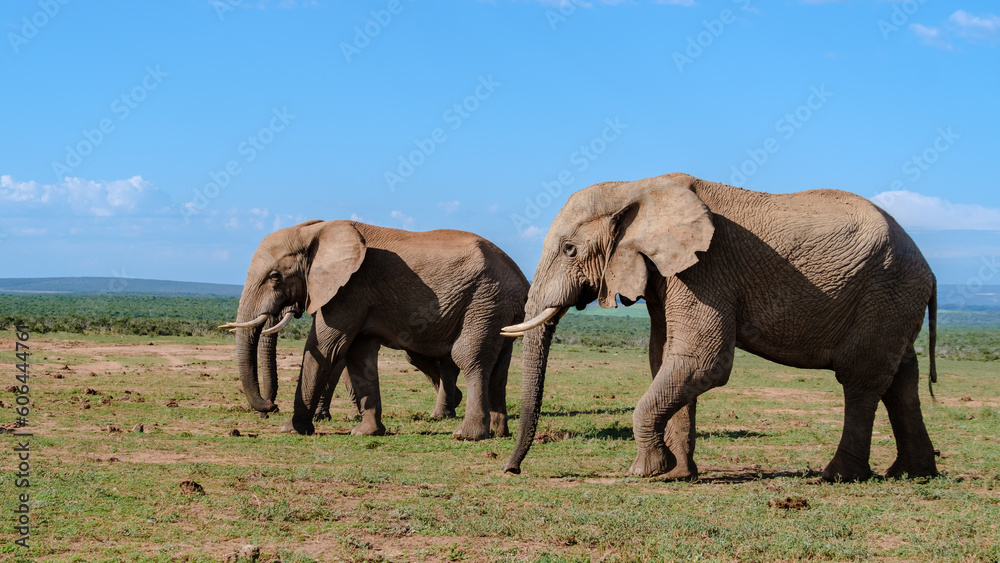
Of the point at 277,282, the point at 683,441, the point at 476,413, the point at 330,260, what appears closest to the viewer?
the point at 683,441

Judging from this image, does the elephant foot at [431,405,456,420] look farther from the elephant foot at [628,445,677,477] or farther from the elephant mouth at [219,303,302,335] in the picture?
the elephant foot at [628,445,677,477]

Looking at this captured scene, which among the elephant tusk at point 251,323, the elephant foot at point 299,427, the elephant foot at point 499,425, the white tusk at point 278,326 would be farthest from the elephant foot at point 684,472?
the elephant tusk at point 251,323

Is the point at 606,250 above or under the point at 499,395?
above

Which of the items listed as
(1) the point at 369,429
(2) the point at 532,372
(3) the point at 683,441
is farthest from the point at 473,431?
(3) the point at 683,441

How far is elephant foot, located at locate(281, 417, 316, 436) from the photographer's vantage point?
44.3 ft

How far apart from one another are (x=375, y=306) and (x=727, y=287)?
6.12 metres

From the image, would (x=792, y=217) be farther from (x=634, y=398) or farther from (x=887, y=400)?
(x=634, y=398)

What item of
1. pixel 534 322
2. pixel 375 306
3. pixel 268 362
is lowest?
pixel 268 362

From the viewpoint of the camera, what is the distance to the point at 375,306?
1402cm

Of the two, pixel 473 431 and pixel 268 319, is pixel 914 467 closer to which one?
pixel 473 431

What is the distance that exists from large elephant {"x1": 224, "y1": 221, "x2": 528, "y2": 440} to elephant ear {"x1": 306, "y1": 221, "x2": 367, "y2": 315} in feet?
0.05

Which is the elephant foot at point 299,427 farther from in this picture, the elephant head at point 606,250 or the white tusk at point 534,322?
the white tusk at point 534,322

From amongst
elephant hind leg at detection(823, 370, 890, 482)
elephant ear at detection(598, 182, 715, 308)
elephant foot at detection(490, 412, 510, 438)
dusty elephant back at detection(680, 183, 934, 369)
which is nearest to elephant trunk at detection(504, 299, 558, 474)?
elephant ear at detection(598, 182, 715, 308)

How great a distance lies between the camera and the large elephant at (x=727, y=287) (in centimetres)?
915
